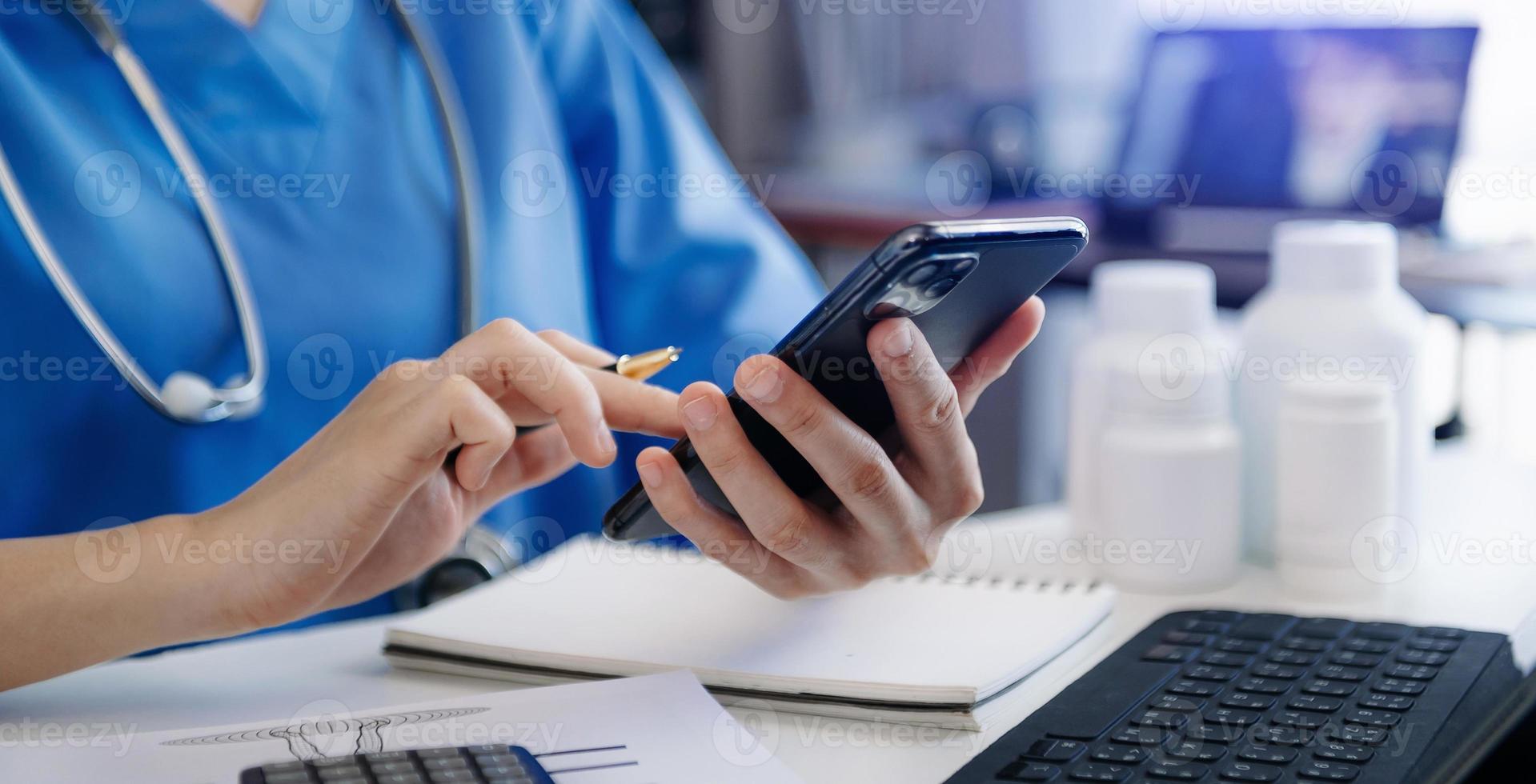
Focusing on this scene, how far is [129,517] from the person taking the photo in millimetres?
771

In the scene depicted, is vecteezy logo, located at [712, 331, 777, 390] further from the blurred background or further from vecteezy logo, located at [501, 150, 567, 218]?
the blurred background

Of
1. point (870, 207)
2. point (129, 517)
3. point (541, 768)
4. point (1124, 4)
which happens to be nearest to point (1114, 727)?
point (541, 768)

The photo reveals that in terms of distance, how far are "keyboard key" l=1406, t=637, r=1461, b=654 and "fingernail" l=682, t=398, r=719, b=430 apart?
314 millimetres

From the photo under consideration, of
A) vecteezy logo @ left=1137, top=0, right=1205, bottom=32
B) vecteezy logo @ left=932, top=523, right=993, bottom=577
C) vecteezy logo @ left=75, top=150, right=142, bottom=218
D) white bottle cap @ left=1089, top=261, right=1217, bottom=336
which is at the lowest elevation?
vecteezy logo @ left=932, top=523, right=993, bottom=577

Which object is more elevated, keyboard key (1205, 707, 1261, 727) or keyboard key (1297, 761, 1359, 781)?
keyboard key (1297, 761, 1359, 781)

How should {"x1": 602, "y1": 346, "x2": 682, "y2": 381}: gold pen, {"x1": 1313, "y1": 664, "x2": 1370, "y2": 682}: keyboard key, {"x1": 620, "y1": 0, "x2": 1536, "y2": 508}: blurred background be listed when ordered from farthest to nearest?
{"x1": 620, "y1": 0, "x2": 1536, "y2": 508}: blurred background
{"x1": 602, "y1": 346, "x2": 682, "y2": 381}: gold pen
{"x1": 1313, "y1": 664, "x2": 1370, "y2": 682}: keyboard key

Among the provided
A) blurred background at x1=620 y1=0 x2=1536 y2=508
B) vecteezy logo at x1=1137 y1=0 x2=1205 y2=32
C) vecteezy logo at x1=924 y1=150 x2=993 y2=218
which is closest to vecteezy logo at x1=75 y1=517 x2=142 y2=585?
blurred background at x1=620 y1=0 x2=1536 y2=508

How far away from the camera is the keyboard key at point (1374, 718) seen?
1.63ft

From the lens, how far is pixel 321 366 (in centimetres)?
82

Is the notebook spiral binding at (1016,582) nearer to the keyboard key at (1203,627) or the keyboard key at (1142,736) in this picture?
the keyboard key at (1203,627)

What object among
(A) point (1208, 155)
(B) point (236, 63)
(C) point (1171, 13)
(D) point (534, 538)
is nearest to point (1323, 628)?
(D) point (534, 538)

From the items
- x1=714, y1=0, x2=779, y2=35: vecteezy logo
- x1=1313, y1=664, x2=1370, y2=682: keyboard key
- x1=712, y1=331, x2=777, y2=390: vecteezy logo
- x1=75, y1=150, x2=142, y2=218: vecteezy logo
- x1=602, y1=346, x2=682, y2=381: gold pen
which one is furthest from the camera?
x1=714, y1=0, x2=779, y2=35: vecteezy logo

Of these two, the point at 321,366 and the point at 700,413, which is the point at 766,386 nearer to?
the point at 700,413

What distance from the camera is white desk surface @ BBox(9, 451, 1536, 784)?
522 millimetres
